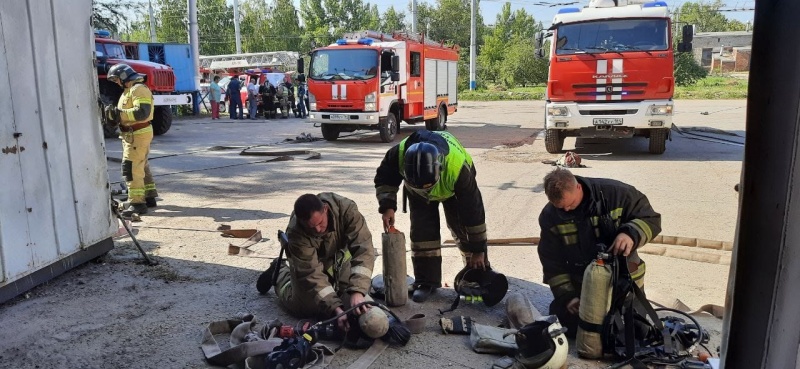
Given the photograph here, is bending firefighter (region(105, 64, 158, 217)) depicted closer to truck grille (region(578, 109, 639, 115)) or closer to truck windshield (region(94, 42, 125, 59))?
truck grille (region(578, 109, 639, 115))

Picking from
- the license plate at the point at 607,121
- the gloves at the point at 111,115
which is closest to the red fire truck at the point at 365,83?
the license plate at the point at 607,121

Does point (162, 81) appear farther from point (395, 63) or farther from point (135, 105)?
point (135, 105)

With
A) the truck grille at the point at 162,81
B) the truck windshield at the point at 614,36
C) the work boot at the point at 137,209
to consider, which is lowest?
the work boot at the point at 137,209

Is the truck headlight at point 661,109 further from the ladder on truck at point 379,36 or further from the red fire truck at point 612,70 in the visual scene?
the ladder on truck at point 379,36

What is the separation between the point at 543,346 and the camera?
3170 mm

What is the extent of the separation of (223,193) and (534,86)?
46441mm

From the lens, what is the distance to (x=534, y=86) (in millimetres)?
52031

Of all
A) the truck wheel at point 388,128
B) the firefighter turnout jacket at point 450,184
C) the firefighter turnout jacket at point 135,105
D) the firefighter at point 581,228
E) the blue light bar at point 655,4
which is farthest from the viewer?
the truck wheel at point 388,128

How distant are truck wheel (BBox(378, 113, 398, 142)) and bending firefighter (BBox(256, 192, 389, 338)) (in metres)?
10.6

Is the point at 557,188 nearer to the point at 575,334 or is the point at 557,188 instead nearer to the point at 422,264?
the point at 575,334

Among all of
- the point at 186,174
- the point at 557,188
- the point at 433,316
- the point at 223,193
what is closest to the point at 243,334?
the point at 433,316

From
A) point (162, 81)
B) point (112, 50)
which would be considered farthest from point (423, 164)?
point (112, 50)

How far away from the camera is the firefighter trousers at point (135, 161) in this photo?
6.98 meters

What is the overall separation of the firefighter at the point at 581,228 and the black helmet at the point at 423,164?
697 millimetres
